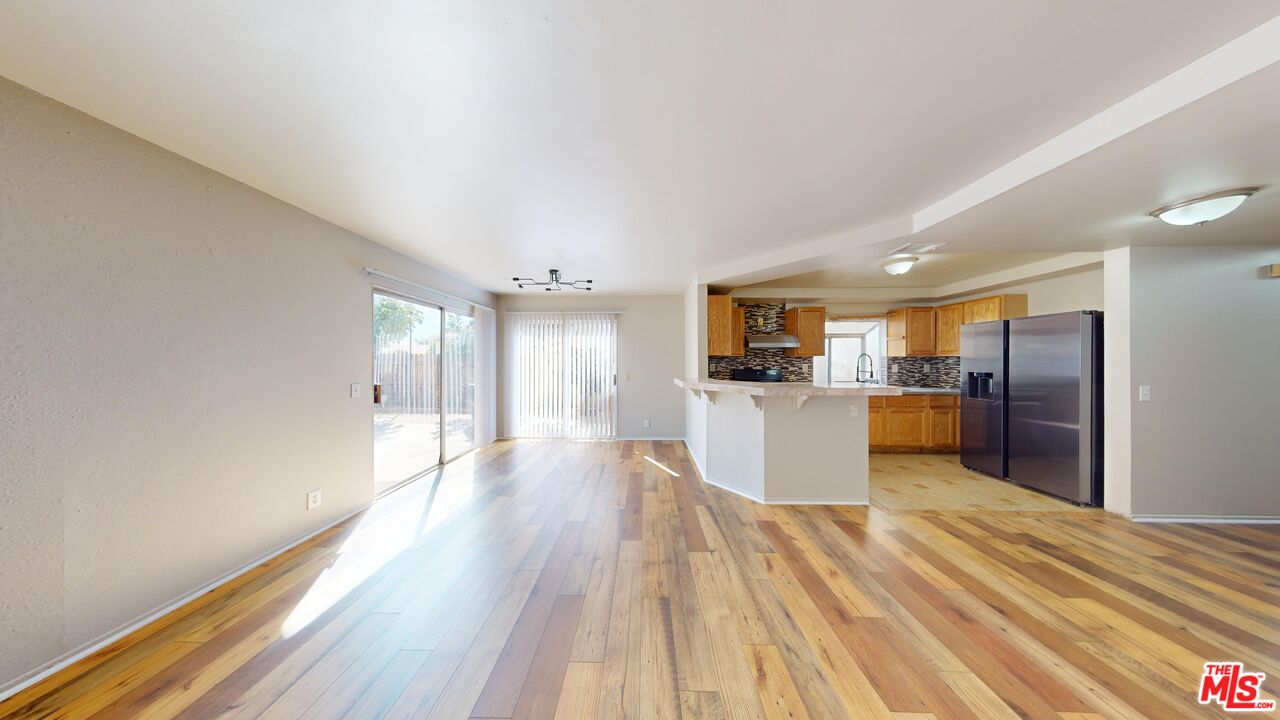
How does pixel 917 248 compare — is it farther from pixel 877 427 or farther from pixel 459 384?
pixel 459 384

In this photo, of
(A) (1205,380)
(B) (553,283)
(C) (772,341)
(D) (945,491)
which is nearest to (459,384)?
(B) (553,283)

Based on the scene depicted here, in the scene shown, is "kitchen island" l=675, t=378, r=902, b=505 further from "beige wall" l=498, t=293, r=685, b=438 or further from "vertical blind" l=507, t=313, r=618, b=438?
"vertical blind" l=507, t=313, r=618, b=438

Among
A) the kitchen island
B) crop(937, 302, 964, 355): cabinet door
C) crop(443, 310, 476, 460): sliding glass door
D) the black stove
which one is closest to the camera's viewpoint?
the kitchen island

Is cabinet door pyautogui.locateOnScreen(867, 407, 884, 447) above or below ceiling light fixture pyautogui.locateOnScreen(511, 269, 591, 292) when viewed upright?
below

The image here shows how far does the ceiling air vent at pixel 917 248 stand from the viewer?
2.98 meters

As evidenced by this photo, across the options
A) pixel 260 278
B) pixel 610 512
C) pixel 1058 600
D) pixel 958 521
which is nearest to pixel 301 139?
pixel 260 278

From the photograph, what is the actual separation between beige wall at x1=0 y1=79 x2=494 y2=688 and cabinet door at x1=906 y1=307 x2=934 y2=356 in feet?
22.0

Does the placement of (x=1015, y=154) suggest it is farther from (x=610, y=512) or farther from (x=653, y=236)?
(x=610, y=512)

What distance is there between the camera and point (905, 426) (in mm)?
5363

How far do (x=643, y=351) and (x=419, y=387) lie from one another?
3055 millimetres

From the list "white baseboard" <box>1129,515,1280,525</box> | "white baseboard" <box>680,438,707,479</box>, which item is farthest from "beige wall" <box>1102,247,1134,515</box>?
"white baseboard" <box>680,438,707,479</box>

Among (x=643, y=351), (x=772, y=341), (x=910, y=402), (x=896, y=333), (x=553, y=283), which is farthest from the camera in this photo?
(x=643, y=351)

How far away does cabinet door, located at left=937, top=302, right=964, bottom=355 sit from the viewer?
518 cm

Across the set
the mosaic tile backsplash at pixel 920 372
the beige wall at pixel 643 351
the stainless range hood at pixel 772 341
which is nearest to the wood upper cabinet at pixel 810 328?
the stainless range hood at pixel 772 341
